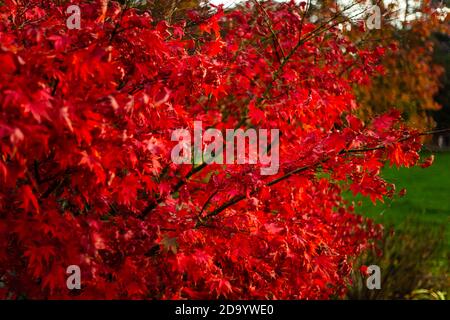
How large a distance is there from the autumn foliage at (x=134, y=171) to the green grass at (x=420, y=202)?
4.67 m

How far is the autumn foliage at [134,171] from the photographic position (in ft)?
9.92

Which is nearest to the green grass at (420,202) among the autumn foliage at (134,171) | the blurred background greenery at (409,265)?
the blurred background greenery at (409,265)

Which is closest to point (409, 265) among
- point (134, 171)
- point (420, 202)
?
point (134, 171)

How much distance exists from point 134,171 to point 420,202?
11333 millimetres

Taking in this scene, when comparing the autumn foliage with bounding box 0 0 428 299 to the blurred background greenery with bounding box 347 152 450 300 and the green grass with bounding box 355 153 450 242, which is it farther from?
the green grass with bounding box 355 153 450 242

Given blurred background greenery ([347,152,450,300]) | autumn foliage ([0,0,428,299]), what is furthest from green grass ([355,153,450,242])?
autumn foliage ([0,0,428,299])

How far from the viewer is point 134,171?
376cm

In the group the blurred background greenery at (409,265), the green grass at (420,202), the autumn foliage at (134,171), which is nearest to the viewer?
the autumn foliage at (134,171)

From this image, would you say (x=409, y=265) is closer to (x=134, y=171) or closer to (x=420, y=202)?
(x=134, y=171)

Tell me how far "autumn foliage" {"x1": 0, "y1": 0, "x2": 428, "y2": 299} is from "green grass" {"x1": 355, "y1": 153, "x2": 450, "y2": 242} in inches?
184

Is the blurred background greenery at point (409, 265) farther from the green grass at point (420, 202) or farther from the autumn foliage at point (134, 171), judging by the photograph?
the autumn foliage at point (134, 171)

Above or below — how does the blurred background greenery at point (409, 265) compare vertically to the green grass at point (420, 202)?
below

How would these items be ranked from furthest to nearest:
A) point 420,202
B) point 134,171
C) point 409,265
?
point 420,202 < point 409,265 < point 134,171

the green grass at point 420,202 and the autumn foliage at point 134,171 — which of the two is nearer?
the autumn foliage at point 134,171
